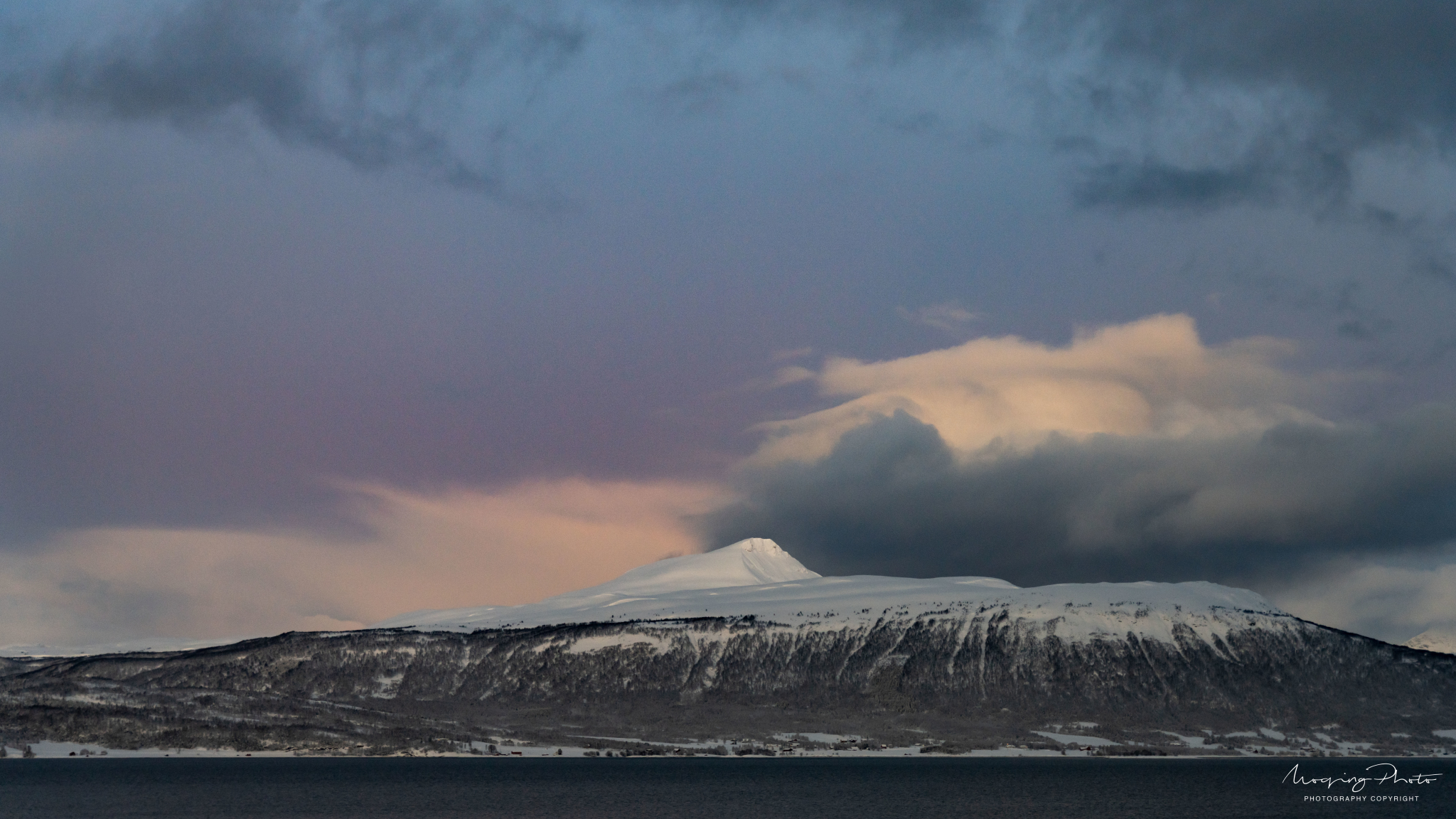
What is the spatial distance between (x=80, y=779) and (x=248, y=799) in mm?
46191

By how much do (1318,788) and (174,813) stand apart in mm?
146651

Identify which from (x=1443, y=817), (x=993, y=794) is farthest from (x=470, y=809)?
(x=1443, y=817)

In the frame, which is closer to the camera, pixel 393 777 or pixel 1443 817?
pixel 1443 817

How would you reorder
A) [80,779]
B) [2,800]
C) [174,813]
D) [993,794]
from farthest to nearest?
[80,779], [993,794], [2,800], [174,813]

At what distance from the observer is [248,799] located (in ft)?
518

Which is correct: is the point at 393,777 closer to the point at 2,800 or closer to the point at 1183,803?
the point at 2,800

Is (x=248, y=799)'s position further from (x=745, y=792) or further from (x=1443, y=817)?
(x=1443, y=817)

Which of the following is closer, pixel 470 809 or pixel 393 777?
pixel 470 809

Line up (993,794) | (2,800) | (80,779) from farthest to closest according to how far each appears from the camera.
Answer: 1. (80,779)
2. (993,794)
3. (2,800)

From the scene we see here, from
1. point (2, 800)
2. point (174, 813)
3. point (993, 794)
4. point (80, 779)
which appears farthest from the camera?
point (80, 779)

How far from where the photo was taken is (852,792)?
582 feet

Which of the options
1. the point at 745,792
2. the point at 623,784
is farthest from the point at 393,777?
the point at 745,792

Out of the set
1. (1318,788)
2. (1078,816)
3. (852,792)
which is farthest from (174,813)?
(1318,788)

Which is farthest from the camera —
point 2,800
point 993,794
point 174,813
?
point 993,794
